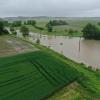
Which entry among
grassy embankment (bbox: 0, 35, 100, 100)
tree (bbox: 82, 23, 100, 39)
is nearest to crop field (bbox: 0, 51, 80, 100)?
grassy embankment (bbox: 0, 35, 100, 100)

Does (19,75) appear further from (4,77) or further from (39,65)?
(39,65)

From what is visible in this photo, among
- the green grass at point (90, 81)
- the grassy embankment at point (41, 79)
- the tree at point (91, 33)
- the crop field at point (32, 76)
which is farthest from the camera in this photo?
the tree at point (91, 33)

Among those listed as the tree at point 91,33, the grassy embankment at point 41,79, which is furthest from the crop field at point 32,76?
the tree at point 91,33

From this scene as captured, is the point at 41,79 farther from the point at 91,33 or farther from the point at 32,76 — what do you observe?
the point at 91,33

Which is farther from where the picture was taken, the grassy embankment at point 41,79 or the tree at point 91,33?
the tree at point 91,33

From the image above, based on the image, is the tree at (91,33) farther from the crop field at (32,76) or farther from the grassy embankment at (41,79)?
the crop field at (32,76)

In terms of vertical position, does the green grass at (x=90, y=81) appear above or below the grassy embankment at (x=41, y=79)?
below

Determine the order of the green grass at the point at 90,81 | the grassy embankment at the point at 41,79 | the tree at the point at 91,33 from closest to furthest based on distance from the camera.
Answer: the grassy embankment at the point at 41,79 < the green grass at the point at 90,81 < the tree at the point at 91,33

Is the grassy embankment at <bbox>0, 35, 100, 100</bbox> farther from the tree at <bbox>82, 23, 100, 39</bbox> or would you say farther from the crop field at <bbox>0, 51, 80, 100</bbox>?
the tree at <bbox>82, 23, 100, 39</bbox>

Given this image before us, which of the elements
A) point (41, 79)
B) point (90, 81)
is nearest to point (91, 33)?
point (90, 81)
